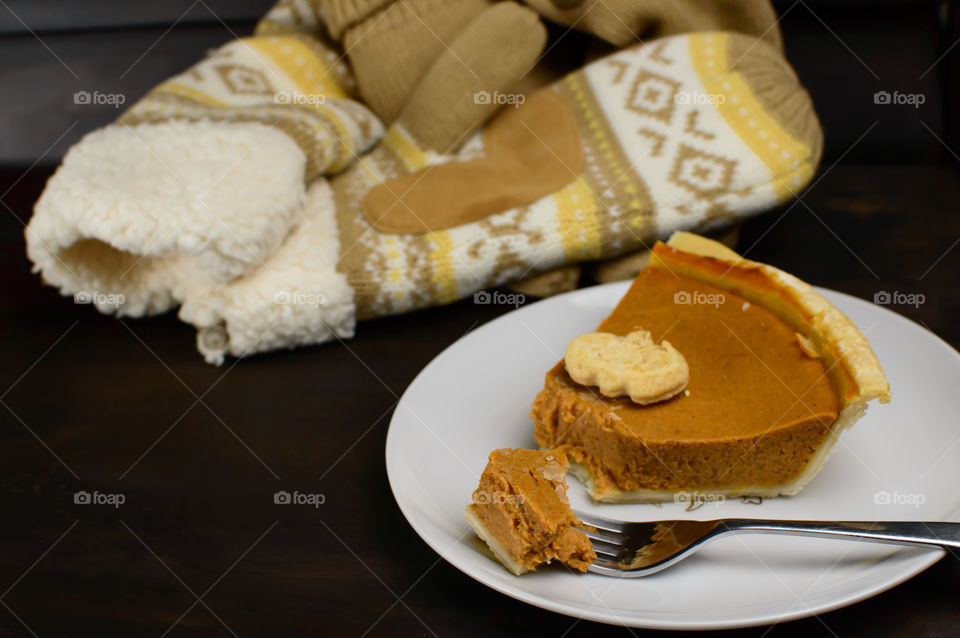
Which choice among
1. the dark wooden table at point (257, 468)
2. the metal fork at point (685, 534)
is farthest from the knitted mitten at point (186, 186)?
the metal fork at point (685, 534)

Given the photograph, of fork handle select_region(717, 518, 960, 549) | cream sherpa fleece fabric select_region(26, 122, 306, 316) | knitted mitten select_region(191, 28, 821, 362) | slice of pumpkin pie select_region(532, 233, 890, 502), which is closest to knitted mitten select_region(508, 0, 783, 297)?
knitted mitten select_region(191, 28, 821, 362)

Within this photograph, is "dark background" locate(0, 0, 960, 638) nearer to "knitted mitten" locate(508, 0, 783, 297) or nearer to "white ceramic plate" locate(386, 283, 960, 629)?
"white ceramic plate" locate(386, 283, 960, 629)

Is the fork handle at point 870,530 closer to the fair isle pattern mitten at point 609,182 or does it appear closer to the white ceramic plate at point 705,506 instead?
the white ceramic plate at point 705,506

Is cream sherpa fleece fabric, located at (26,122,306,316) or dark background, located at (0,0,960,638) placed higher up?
cream sherpa fleece fabric, located at (26,122,306,316)

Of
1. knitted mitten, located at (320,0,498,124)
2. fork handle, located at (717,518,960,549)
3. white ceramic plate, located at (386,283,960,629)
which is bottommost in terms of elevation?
white ceramic plate, located at (386,283,960,629)

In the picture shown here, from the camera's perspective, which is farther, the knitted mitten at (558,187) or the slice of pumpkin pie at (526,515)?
the knitted mitten at (558,187)

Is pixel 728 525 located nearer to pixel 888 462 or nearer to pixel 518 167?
pixel 888 462

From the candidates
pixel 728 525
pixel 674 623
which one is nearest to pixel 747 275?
pixel 728 525
